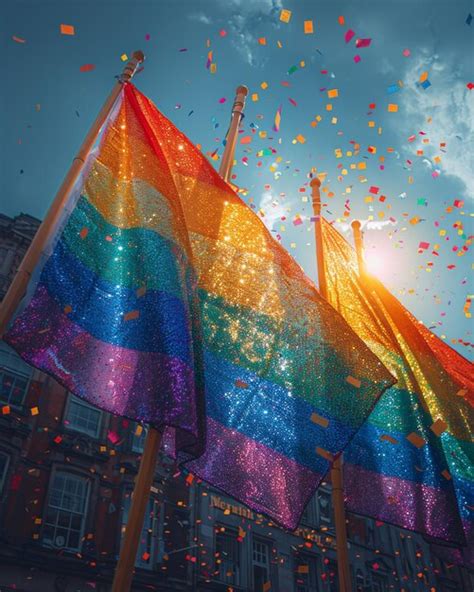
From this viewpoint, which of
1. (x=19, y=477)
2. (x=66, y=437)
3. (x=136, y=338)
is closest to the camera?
(x=136, y=338)

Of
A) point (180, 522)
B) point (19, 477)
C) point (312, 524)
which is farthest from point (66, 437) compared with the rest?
point (312, 524)

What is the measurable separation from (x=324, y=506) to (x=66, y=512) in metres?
13.0

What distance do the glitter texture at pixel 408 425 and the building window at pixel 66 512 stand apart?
12140 mm

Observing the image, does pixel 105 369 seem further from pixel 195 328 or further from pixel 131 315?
pixel 195 328

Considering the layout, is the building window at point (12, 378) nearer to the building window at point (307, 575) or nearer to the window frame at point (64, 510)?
the window frame at point (64, 510)

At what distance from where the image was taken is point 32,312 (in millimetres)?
4086

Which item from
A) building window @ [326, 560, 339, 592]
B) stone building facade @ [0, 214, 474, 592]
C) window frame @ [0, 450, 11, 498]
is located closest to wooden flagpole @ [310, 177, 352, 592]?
stone building facade @ [0, 214, 474, 592]

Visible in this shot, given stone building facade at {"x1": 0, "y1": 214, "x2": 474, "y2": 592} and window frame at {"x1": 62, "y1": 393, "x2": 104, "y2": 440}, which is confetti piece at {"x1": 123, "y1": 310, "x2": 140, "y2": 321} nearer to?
stone building facade at {"x1": 0, "y1": 214, "x2": 474, "y2": 592}

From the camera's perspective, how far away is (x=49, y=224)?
4.61m

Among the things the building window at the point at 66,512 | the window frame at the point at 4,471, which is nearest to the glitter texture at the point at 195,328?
the window frame at the point at 4,471

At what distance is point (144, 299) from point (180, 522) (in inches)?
626

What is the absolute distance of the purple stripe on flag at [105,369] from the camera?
3920 millimetres

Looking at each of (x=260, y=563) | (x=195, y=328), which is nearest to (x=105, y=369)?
(x=195, y=328)

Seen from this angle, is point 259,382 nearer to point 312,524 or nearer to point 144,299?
point 144,299
